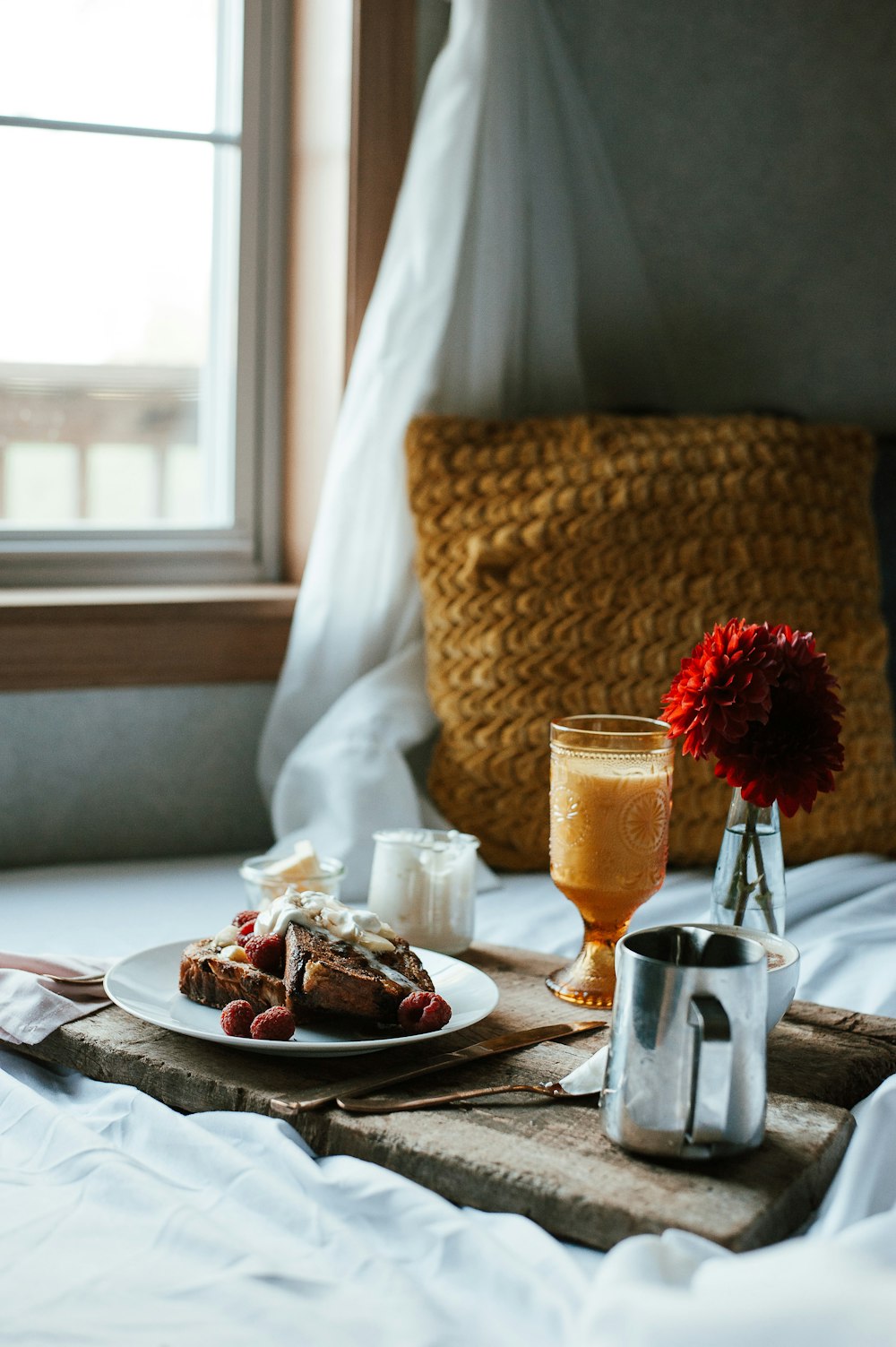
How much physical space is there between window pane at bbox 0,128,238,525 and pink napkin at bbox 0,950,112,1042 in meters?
0.82

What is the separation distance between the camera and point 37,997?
3.33 ft

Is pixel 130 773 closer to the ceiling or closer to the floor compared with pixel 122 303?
closer to the floor

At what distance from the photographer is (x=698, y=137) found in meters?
1.90

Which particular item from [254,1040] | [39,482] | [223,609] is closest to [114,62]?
[39,482]

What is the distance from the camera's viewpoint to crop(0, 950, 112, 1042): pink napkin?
99cm

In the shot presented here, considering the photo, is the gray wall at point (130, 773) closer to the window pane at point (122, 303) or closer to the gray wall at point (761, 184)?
the window pane at point (122, 303)

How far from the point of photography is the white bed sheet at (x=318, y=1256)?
2.01 ft

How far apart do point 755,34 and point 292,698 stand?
1106 millimetres

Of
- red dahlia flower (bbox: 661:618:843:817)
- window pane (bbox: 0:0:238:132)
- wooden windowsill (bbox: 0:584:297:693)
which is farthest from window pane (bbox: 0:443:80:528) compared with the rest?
red dahlia flower (bbox: 661:618:843:817)

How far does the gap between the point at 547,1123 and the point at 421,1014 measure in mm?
127

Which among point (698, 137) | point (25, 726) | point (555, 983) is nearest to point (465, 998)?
point (555, 983)

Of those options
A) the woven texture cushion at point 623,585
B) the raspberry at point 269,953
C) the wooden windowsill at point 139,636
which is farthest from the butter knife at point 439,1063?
the wooden windowsill at point 139,636

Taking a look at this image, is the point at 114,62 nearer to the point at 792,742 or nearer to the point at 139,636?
the point at 139,636

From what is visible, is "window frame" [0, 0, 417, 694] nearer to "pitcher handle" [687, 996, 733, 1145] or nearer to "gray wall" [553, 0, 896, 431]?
"gray wall" [553, 0, 896, 431]
